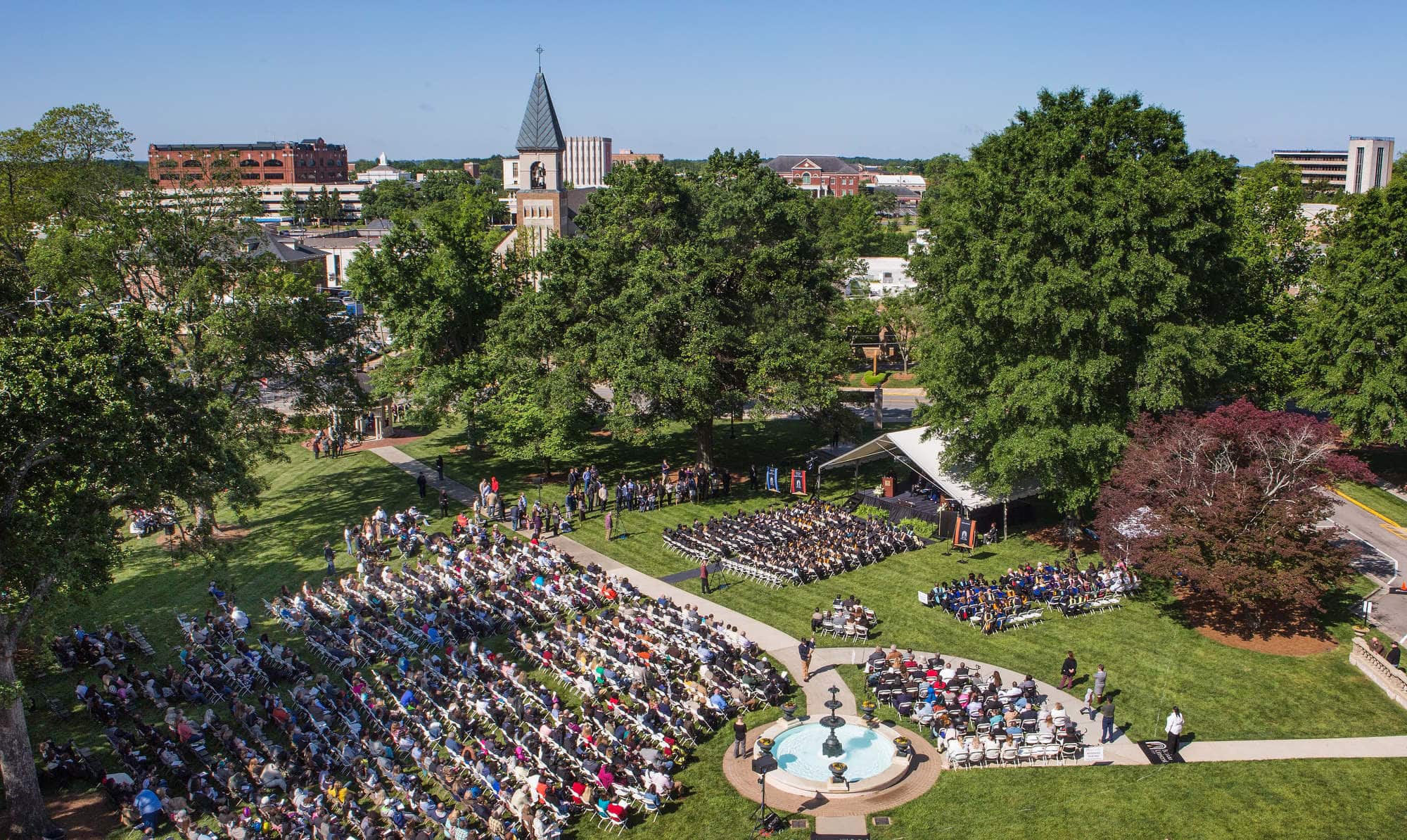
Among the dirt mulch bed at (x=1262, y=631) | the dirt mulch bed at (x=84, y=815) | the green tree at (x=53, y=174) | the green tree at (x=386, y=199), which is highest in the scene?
the green tree at (x=386, y=199)

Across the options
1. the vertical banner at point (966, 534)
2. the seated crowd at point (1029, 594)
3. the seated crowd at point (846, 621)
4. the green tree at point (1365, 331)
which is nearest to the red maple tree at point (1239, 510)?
the seated crowd at point (1029, 594)

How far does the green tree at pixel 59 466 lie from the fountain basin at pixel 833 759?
44.5 feet

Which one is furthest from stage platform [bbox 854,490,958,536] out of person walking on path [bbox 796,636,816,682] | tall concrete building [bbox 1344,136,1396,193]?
tall concrete building [bbox 1344,136,1396,193]

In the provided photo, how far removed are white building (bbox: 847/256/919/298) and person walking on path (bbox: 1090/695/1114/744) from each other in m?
54.3

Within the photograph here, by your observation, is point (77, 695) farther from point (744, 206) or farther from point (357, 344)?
point (744, 206)

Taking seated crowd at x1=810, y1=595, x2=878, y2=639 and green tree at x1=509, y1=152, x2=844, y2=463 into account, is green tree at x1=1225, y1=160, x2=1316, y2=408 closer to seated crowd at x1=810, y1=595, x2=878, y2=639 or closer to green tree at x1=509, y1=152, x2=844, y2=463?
seated crowd at x1=810, y1=595, x2=878, y2=639

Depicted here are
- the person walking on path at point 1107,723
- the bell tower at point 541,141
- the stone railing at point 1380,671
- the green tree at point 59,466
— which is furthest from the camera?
the bell tower at point 541,141

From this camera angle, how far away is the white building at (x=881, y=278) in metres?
77.2

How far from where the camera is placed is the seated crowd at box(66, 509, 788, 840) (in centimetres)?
1831

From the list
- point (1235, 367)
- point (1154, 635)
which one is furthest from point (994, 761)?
point (1235, 367)

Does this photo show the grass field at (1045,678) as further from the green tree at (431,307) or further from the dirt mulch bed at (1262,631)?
the green tree at (431,307)

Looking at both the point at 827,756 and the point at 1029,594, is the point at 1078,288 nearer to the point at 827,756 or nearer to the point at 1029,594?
the point at 1029,594

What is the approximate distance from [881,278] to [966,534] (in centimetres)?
5781

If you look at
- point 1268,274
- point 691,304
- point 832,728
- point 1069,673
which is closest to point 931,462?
point 691,304
